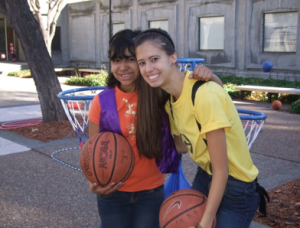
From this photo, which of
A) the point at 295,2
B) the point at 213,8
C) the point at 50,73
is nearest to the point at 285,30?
the point at 295,2

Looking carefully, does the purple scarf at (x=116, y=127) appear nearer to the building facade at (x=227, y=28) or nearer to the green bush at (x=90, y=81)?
the building facade at (x=227, y=28)

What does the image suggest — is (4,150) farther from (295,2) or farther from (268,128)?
(295,2)

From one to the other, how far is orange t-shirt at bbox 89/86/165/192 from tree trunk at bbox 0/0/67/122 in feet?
22.5

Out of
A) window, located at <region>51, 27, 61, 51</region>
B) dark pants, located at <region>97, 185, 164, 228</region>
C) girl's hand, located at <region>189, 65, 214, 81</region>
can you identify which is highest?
window, located at <region>51, 27, 61, 51</region>

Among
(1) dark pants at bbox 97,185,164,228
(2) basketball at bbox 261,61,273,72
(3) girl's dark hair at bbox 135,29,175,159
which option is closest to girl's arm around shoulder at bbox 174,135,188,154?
(3) girl's dark hair at bbox 135,29,175,159

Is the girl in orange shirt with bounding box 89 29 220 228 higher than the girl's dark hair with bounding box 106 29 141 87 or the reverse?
the reverse

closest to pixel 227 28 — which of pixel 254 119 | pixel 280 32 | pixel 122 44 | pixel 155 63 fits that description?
pixel 280 32

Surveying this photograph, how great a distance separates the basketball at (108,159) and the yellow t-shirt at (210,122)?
1.43ft

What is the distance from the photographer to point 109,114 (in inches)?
110

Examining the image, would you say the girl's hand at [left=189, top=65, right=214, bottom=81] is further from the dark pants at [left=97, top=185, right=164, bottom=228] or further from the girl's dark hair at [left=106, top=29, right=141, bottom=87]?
the dark pants at [left=97, top=185, right=164, bottom=228]

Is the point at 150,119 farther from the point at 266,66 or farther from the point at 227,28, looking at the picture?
the point at 227,28

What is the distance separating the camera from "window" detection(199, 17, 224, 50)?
18109 millimetres

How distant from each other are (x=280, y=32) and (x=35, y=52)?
34.2 feet

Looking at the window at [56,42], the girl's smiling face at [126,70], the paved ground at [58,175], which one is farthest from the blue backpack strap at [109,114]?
the window at [56,42]
